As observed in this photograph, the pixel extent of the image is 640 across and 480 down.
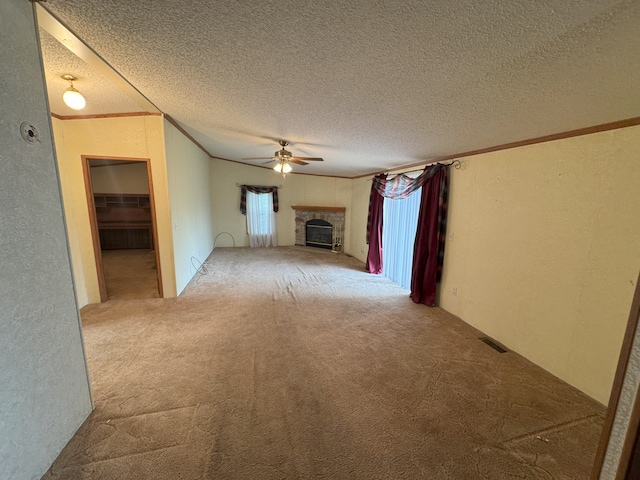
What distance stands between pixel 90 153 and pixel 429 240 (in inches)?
174

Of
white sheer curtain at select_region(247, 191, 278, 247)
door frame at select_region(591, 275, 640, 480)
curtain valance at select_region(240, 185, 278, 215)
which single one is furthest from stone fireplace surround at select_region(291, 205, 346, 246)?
door frame at select_region(591, 275, 640, 480)

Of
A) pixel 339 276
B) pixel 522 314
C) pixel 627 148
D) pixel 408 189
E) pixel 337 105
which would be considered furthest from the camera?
pixel 339 276

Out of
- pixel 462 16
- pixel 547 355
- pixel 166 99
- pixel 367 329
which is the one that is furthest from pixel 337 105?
pixel 547 355

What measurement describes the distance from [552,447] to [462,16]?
2382 mm

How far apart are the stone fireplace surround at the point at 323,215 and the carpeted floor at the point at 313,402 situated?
4086mm

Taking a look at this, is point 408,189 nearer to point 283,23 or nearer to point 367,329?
point 367,329

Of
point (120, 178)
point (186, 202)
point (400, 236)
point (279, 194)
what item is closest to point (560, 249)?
point (400, 236)

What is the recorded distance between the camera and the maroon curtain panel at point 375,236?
5.06 meters

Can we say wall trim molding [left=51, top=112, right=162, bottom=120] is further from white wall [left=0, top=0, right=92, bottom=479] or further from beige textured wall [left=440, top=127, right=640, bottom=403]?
beige textured wall [left=440, top=127, right=640, bottom=403]

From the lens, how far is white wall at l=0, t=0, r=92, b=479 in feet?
3.55

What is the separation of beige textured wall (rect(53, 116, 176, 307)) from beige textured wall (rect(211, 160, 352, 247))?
3710 millimetres

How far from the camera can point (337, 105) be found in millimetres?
1963

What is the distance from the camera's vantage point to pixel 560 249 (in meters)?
2.11

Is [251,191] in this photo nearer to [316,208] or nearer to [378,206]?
[316,208]
